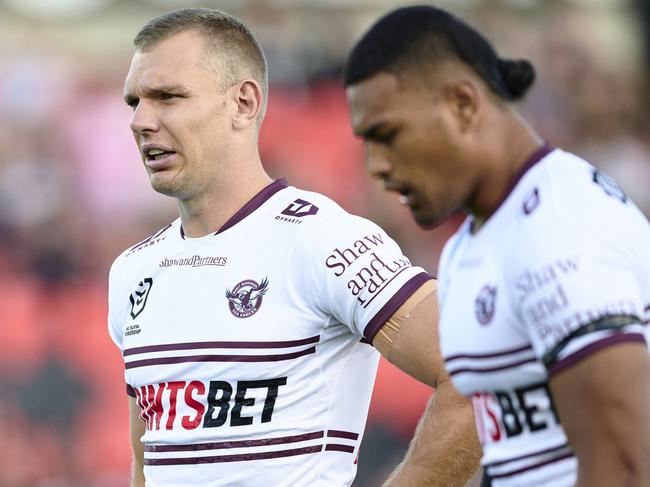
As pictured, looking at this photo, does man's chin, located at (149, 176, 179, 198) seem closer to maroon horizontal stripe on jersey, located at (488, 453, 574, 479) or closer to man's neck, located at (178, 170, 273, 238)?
man's neck, located at (178, 170, 273, 238)

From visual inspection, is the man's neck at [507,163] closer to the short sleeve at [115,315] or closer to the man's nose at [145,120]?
the man's nose at [145,120]

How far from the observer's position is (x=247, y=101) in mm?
4770

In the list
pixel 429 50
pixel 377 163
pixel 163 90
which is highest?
pixel 163 90

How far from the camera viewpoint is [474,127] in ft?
9.37

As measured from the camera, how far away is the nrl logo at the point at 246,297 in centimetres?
422

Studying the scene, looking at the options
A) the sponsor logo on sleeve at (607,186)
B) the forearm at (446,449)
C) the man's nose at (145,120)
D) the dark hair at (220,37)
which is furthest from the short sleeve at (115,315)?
the sponsor logo on sleeve at (607,186)

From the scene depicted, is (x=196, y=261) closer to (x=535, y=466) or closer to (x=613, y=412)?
(x=535, y=466)

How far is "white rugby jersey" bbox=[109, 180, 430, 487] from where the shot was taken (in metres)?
4.14

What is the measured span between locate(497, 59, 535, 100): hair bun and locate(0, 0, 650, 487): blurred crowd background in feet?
21.1

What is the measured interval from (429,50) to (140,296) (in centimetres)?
208

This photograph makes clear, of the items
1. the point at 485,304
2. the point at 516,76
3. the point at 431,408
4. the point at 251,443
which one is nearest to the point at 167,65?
the point at 251,443

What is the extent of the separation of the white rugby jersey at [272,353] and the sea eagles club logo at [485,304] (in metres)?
1.26

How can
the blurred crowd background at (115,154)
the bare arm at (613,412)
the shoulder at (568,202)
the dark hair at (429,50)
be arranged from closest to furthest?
1. the bare arm at (613,412)
2. the shoulder at (568,202)
3. the dark hair at (429,50)
4. the blurred crowd background at (115,154)

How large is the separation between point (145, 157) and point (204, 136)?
24 centimetres
